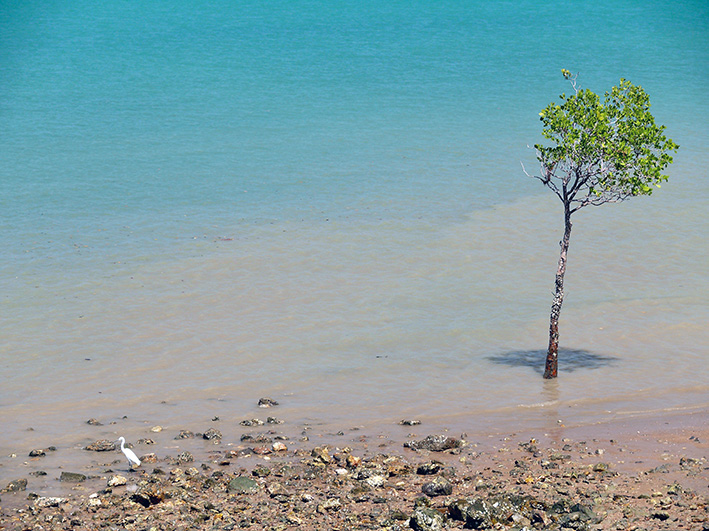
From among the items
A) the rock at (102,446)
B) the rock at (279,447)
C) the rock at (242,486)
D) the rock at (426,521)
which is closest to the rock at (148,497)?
the rock at (242,486)

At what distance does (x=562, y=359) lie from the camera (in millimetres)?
21875

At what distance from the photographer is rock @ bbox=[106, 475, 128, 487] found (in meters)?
13.7

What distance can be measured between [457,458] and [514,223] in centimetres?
2104

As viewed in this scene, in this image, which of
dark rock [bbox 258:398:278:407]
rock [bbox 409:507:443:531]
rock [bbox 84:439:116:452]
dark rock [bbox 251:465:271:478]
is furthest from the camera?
dark rock [bbox 258:398:278:407]

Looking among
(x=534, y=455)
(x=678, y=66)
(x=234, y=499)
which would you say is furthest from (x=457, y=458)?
(x=678, y=66)

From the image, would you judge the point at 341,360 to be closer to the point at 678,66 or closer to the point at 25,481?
the point at 25,481

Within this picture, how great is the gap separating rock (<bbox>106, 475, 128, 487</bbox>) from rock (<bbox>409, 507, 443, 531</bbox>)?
15.5 feet

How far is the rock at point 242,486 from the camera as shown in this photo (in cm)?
1332

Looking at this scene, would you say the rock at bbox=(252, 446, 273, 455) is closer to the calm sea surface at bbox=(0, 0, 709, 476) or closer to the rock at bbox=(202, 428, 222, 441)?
the rock at bbox=(202, 428, 222, 441)

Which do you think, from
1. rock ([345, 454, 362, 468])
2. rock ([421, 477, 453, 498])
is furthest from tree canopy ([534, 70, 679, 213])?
rock ([421, 477, 453, 498])

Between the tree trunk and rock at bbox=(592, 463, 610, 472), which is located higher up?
the tree trunk

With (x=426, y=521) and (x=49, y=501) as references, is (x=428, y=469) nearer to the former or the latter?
(x=426, y=521)

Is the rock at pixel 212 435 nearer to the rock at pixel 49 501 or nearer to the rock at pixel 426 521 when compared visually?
the rock at pixel 49 501

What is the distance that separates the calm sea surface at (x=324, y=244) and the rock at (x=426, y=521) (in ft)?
17.5
